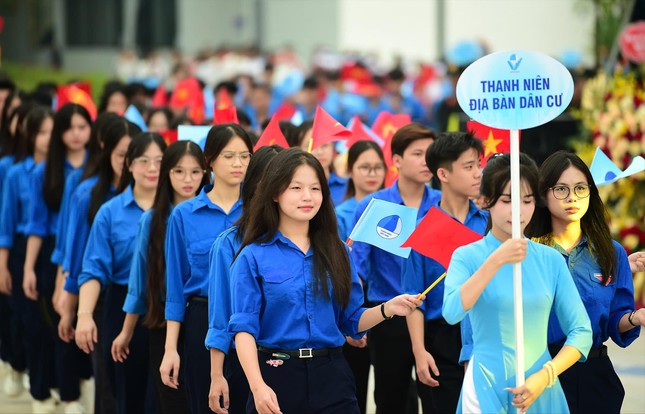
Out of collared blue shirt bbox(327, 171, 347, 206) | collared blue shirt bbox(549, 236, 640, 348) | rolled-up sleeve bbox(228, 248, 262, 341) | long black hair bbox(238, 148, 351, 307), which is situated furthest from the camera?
collared blue shirt bbox(327, 171, 347, 206)

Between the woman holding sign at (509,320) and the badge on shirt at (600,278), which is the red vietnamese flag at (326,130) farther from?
the woman holding sign at (509,320)

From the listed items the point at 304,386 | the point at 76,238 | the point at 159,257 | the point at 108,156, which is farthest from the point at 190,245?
the point at 108,156

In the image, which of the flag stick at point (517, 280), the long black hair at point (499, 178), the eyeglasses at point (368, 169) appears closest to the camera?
the flag stick at point (517, 280)

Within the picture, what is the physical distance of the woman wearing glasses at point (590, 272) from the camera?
5.72 meters

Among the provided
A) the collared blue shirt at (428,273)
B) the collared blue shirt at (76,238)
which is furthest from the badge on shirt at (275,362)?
the collared blue shirt at (76,238)

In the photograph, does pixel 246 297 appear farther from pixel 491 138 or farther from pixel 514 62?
pixel 491 138

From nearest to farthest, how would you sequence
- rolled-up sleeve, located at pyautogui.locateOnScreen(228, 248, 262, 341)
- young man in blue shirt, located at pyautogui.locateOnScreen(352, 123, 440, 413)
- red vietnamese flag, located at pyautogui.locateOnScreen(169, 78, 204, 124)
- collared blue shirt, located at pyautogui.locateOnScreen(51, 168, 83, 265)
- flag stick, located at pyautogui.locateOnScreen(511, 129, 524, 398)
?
flag stick, located at pyautogui.locateOnScreen(511, 129, 524, 398) < rolled-up sleeve, located at pyautogui.locateOnScreen(228, 248, 262, 341) < young man in blue shirt, located at pyautogui.locateOnScreen(352, 123, 440, 413) < collared blue shirt, located at pyautogui.locateOnScreen(51, 168, 83, 265) < red vietnamese flag, located at pyautogui.locateOnScreen(169, 78, 204, 124)

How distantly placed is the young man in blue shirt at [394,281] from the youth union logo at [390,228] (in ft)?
4.38

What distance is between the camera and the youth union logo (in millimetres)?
5895

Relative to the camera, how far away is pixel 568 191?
5730 mm

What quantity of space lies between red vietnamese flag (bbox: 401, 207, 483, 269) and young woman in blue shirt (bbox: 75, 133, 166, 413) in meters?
2.33

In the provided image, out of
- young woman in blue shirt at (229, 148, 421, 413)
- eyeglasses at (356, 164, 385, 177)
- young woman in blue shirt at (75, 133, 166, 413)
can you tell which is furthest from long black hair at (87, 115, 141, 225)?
young woman in blue shirt at (229, 148, 421, 413)

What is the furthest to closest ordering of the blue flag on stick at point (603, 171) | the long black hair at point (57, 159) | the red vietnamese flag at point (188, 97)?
the red vietnamese flag at point (188, 97) → the long black hair at point (57, 159) → the blue flag on stick at point (603, 171)

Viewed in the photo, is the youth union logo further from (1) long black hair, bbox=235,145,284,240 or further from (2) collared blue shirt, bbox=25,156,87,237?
(2) collared blue shirt, bbox=25,156,87,237
